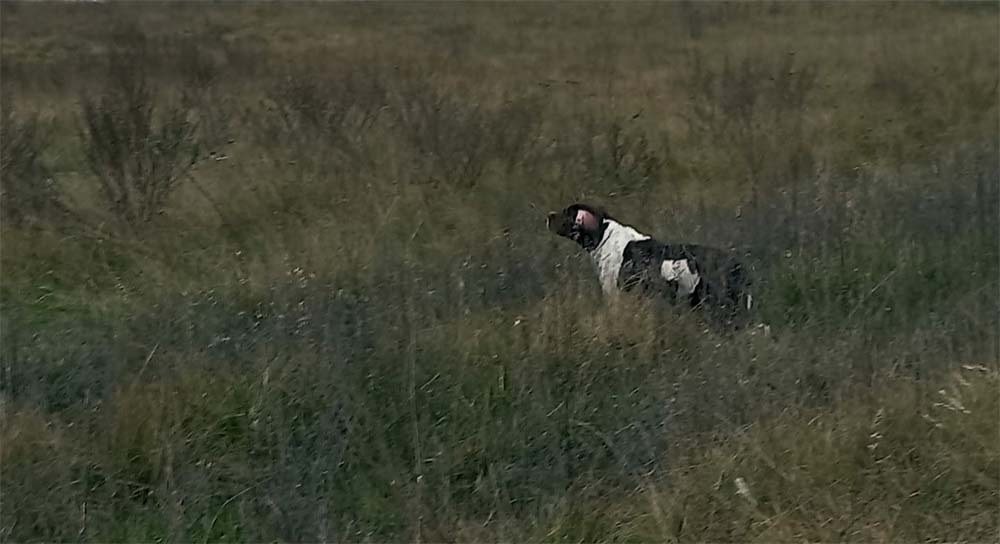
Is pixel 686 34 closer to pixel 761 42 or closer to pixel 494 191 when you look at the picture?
pixel 761 42

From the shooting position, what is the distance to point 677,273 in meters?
5.12

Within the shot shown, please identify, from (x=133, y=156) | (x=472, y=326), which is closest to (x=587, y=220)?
(x=472, y=326)

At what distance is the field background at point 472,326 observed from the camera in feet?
11.4

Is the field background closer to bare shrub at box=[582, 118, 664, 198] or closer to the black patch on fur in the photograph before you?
bare shrub at box=[582, 118, 664, 198]

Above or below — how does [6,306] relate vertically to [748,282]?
below

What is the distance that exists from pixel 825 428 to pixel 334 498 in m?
1.69

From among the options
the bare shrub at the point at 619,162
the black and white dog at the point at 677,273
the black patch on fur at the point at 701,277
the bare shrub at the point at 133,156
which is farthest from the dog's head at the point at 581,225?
the bare shrub at the point at 133,156

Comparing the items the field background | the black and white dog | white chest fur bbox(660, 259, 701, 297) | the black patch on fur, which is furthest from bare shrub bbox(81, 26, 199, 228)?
white chest fur bbox(660, 259, 701, 297)

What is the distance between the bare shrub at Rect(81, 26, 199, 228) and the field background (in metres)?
0.02

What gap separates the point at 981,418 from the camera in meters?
3.71

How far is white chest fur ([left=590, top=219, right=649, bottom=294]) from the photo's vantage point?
17.4ft

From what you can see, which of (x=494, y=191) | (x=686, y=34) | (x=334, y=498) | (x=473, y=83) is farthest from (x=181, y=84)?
(x=686, y=34)

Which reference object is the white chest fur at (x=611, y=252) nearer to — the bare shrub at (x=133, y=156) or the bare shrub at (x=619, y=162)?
the bare shrub at (x=619, y=162)

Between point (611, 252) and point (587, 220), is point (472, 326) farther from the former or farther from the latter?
point (587, 220)
